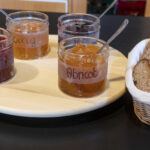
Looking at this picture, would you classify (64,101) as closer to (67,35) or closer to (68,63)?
(68,63)

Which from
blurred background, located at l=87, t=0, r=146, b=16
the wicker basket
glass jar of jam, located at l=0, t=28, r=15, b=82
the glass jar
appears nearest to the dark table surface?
the wicker basket

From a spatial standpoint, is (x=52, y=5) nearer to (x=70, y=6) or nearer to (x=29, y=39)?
(x=70, y=6)

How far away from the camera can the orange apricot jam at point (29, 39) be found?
0.86 meters

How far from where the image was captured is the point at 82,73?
67 centimetres

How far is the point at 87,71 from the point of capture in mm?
666

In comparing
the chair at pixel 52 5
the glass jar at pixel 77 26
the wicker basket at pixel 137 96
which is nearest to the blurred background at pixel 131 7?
the chair at pixel 52 5

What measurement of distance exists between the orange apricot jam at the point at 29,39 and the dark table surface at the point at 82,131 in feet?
0.87

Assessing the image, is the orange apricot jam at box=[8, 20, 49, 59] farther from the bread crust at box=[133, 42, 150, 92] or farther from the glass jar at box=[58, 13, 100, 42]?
A: the bread crust at box=[133, 42, 150, 92]

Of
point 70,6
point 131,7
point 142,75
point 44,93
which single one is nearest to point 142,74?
point 142,75

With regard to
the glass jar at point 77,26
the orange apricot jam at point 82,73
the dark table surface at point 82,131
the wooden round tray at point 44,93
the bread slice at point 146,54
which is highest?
the glass jar at point 77,26

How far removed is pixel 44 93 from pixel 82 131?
0.49 feet

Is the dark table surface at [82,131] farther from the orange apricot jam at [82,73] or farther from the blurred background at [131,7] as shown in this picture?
the blurred background at [131,7]

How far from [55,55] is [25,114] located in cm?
33

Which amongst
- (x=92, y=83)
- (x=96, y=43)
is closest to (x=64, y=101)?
(x=92, y=83)
